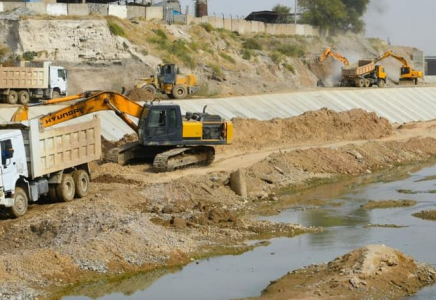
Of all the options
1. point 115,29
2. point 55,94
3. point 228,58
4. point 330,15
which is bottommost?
point 55,94

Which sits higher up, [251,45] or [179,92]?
[251,45]

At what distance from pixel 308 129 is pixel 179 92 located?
36.2 feet

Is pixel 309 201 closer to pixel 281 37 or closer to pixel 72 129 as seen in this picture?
pixel 72 129

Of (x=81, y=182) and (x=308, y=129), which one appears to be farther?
(x=308, y=129)

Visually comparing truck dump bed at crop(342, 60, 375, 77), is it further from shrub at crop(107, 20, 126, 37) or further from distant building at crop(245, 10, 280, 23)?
distant building at crop(245, 10, 280, 23)

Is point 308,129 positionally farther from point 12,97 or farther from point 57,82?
point 12,97

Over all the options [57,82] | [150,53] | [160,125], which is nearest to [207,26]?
[150,53]

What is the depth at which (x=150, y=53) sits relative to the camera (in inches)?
2687

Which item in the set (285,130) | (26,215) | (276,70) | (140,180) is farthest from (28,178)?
(276,70)

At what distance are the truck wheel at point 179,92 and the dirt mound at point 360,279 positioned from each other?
35732mm

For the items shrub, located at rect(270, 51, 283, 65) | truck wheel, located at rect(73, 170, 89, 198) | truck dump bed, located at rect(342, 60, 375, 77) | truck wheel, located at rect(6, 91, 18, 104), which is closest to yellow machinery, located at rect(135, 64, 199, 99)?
truck wheel, located at rect(6, 91, 18, 104)

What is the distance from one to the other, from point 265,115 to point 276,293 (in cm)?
3368

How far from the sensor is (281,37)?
94.7m

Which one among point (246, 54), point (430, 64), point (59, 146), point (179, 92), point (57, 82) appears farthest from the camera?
point (430, 64)
